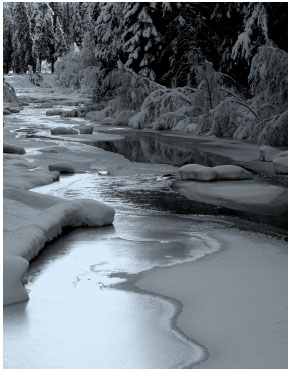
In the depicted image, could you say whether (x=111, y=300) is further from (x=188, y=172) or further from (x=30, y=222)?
(x=188, y=172)

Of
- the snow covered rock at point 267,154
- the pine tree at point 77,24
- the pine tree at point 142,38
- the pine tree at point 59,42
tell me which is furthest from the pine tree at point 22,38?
the snow covered rock at point 267,154

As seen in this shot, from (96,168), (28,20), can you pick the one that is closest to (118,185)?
(96,168)

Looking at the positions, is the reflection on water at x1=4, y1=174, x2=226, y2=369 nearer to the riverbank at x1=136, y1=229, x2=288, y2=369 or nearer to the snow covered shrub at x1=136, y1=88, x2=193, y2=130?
the riverbank at x1=136, y1=229, x2=288, y2=369

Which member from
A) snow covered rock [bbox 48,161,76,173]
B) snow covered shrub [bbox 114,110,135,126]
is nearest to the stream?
snow covered rock [bbox 48,161,76,173]

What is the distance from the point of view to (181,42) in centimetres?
2377

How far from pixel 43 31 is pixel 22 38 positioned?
121 inches

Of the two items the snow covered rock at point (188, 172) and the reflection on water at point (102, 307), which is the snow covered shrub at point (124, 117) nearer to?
the snow covered rock at point (188, 172)

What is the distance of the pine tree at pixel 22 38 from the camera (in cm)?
6159

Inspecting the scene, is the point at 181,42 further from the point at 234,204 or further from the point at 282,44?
the point at 234,204

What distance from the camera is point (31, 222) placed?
579 centimetres

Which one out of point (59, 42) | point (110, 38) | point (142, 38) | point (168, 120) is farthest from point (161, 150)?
point (59, 42)

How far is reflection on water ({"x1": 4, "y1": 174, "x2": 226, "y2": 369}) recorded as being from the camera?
3.27 m

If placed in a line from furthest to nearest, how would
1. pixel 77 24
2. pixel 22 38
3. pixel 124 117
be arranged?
pixel 77 24
pixel 22 38
pixel 124 117

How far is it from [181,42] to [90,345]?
21.4 metres
